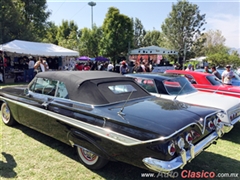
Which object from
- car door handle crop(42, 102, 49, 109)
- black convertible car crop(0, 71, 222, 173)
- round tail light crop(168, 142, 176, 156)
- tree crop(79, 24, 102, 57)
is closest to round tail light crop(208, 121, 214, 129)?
black convertible car crop(0, 71, 222, 173)

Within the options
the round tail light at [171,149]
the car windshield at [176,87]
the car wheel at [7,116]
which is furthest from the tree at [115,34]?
the round tail light at [171,149]

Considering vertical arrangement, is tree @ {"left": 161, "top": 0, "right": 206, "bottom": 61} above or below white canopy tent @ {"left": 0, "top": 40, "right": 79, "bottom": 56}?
above

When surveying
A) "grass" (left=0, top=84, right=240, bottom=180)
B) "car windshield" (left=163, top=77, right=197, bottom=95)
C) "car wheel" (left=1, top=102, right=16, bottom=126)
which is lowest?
"grass" (left=0, top=84, right=240, bottom=180)

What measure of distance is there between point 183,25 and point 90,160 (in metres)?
29.7

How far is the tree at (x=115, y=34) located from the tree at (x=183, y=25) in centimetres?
625

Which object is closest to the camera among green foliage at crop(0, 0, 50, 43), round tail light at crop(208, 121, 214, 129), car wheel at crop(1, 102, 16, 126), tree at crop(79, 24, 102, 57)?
round tail light at crop(208, 121, 214, 129)

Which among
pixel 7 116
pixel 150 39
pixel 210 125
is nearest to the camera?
pixel 210 125

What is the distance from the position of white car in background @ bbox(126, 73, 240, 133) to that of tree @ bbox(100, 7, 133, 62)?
71.8 feet

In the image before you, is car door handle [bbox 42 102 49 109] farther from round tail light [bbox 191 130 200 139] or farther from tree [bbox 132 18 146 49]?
tree [bbox 132 18 146 49]

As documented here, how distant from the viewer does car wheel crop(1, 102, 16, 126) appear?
4.75m

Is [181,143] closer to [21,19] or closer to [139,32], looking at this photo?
[21,19]

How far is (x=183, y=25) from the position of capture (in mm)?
29234

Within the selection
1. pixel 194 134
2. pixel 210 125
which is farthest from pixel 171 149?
pixel 210 125

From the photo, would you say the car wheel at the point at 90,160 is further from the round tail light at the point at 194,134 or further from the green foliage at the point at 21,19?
the green foliage at the point at 21,19
